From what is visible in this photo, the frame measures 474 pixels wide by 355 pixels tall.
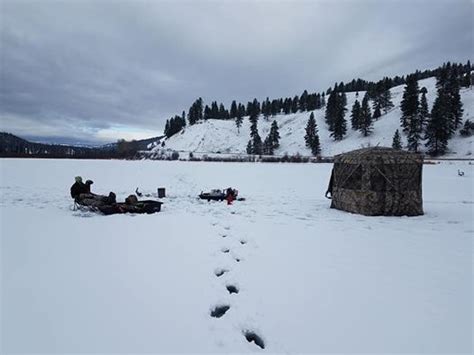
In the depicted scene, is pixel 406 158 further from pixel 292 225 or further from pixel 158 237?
pixel 158 237

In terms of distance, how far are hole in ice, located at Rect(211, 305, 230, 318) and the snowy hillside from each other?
177 feet

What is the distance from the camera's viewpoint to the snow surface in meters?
3.08

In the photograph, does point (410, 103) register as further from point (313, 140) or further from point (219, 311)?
point (219, 311)

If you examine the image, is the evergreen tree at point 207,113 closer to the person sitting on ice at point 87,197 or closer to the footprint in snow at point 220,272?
the person sitting on ice at point 87,197

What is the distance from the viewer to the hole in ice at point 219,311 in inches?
142

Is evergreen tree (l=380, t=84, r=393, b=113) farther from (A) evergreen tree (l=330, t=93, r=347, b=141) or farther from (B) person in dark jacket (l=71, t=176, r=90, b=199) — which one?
(B) person in dark jacket (l=71, t=176, r=90, b=199)

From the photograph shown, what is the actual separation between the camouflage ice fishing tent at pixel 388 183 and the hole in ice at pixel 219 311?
26.3 ft

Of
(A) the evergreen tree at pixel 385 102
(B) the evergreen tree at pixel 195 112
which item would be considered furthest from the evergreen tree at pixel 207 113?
(A) the evergreen tree at pixel 385 102

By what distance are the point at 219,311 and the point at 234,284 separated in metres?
0.74

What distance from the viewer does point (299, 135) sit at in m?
79.4

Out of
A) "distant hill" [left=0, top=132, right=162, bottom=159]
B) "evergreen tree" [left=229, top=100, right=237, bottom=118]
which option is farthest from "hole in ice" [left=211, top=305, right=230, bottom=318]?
"evergreen tree" [left=229, top=100, right=237, bottom=118]

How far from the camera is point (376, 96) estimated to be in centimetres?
7444

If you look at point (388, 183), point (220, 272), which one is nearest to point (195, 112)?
point (388, 183)

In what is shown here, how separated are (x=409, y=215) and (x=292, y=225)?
196 inches
